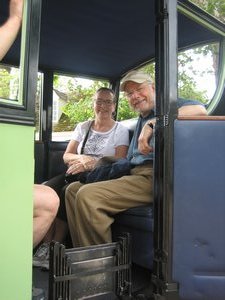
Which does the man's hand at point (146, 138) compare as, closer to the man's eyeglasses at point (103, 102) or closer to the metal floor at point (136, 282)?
the metal floor at point (136, 282)

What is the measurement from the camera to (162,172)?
6.69 ft

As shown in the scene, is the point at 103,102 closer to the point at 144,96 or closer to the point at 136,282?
the point at 144,96

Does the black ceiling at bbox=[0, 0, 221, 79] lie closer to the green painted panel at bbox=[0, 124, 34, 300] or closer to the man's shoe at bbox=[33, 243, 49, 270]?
the green painted panel at bbox=[0, 124, 34, 300]

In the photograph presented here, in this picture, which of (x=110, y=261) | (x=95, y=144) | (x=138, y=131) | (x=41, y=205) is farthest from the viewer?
(x=95, y=144)

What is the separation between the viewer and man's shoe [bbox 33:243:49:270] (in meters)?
2.51

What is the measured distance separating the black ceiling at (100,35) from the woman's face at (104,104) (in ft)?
1.16

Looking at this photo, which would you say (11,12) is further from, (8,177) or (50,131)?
(50,131)

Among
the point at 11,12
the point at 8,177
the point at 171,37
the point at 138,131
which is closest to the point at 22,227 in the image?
the point at 8,177

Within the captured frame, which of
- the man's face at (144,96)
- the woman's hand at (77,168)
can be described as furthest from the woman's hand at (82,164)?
the man's face at (144,96)

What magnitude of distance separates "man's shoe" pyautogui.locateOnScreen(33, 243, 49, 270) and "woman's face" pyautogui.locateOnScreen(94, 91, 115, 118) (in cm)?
131

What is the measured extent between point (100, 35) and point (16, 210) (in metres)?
2.00

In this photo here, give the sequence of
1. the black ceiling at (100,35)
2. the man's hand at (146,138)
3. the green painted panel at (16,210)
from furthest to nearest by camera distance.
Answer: the black ceiling at (100,35) → the man's hand at (146,138) → the green painted panel at (16,210)

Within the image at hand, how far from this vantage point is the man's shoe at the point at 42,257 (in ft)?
8.23

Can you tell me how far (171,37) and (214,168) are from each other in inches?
27.5
